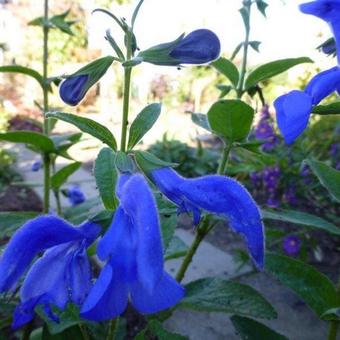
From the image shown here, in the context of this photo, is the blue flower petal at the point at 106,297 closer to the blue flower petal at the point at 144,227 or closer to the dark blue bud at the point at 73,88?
the blue flower petal at the point at 144,227

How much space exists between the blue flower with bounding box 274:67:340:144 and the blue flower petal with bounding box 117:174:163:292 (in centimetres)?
17

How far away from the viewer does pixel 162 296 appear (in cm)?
44

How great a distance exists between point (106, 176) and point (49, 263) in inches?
5.6

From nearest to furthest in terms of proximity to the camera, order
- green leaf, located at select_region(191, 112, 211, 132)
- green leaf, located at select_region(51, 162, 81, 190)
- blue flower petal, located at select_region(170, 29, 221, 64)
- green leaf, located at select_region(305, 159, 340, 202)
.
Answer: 1. blue flower petal, located at select_region(170, 29, 221, 64)
2. green leaf, located at select_region(305, 159, 340, 202)
3. green leaf, located at select_region(191, 112, 211, 132)
4. green leaf, located at select_region(51, 162, 81, 190)

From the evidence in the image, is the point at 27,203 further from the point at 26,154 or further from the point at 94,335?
the point at 26,154

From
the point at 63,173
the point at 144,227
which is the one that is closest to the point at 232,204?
the point at 144,227

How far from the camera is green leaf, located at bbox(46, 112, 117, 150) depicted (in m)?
0.60

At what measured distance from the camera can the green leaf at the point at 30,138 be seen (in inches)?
40.6

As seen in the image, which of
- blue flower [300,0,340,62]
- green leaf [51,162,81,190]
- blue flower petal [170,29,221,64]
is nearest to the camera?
blue flower [300,0,340,62]

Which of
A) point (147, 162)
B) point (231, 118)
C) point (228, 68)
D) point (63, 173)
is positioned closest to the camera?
point (147, 162)

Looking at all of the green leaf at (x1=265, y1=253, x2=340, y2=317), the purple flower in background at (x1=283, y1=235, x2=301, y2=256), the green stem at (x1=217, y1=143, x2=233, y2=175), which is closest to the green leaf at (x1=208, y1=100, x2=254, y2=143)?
the green stem at (x1=217, y1=143, x2=233, y2=175)

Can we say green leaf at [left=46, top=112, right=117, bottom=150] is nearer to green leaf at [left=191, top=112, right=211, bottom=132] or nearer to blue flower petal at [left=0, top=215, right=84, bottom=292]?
blue flower petal at [left=0, top=215, right=84, bottom=292]

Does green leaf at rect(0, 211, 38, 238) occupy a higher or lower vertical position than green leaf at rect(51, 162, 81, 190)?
lower

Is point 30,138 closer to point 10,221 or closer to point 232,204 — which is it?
point 10,221
